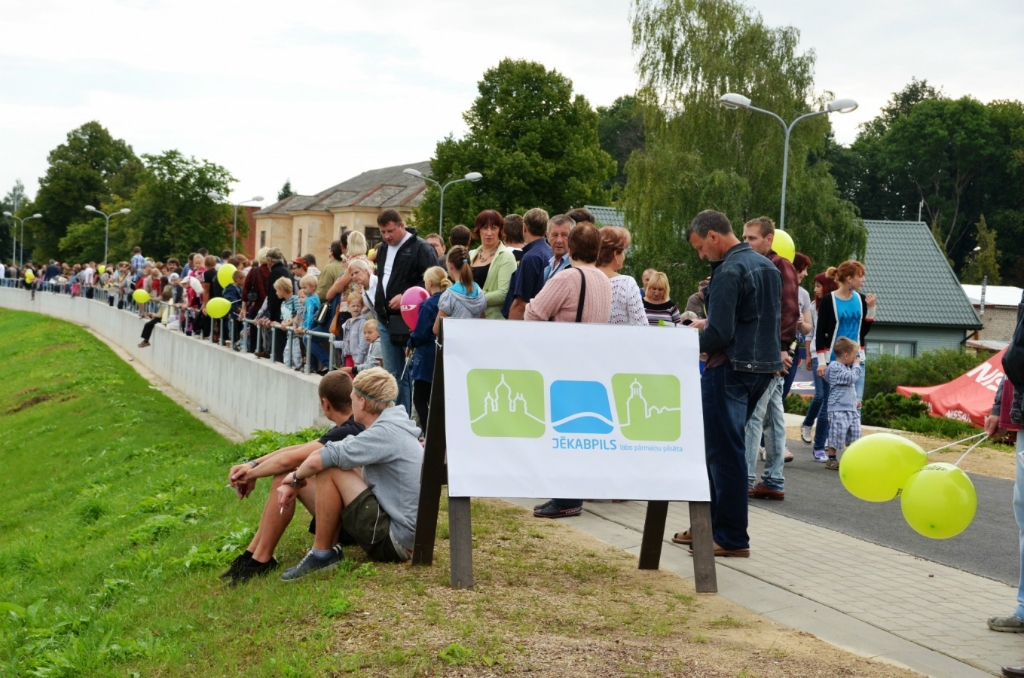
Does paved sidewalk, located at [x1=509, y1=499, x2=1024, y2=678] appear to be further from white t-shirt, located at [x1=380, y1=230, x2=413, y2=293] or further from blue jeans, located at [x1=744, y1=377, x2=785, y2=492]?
white t-shirt, located at [x1=380, y1=230, x2=413, y2=293]

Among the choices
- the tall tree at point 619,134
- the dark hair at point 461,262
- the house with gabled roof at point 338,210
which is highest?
the tall tree at point 619,134

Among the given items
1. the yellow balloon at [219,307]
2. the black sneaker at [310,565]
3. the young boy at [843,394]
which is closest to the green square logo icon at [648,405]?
the black sneaker at [310,565]

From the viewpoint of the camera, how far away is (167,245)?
90.0 m

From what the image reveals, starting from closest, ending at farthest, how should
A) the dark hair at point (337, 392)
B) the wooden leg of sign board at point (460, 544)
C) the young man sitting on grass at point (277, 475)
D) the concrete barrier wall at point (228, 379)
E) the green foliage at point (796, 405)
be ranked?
the wooden leg of sign board at point (460, 544), the young man sitting on grass at point (277, 475), the dark hair at point (337, 392), the concrete barrier wall at point (228, 379), the green foliage at point (796, 405)

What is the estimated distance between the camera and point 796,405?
26219 millimetres

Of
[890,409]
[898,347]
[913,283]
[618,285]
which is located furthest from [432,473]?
[913,283]

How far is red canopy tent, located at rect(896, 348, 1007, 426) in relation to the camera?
21.3 m

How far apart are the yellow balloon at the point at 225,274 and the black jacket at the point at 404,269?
11909 millimetres

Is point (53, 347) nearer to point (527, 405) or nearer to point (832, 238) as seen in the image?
point (832, 238)

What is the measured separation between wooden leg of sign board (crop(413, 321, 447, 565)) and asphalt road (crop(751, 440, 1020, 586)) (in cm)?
358

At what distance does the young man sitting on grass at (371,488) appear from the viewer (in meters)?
6.84

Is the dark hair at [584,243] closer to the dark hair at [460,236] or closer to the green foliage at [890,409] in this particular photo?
the dark hair at [460,236]

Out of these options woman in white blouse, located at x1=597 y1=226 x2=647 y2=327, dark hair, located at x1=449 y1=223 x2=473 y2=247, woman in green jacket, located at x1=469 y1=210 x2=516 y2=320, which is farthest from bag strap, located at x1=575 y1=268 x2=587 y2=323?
dark hair, located at x1=449 y1=223 x2=473 y2=247

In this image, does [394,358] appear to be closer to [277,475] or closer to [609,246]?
[609,246]
